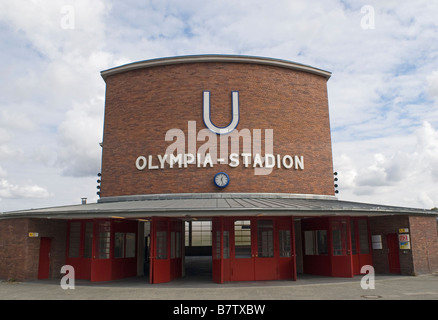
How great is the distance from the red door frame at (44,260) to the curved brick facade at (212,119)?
4176 millimetres

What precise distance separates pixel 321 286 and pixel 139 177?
10704 millimetres

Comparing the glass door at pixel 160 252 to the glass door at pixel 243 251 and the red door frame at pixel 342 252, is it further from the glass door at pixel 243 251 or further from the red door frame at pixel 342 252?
the red door frame at pixel 342 252

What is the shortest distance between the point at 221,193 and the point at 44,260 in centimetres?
913

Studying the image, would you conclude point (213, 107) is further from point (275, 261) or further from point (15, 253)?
point (15, 253)

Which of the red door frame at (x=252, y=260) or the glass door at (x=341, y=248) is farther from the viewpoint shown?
the glass door at (x=341, y=248)

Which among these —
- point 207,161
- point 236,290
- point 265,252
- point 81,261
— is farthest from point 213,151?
point 81,261

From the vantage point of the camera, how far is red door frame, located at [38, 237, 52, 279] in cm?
1903

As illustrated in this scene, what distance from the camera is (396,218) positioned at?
19734 millimetres

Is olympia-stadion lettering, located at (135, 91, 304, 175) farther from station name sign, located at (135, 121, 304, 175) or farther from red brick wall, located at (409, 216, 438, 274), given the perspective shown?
red brick wall, located at (409, 216, 438, 274)

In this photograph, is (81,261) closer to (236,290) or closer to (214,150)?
(214,150)

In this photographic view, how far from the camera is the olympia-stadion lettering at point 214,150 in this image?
20.7 meters

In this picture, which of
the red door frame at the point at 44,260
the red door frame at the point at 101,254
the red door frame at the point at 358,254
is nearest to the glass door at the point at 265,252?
the red door frame at the point at 358,254

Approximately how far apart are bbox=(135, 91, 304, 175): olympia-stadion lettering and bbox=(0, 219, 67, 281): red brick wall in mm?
5802

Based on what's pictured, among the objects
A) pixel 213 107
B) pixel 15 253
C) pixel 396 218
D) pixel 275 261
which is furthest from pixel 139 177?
pixel 396 218
